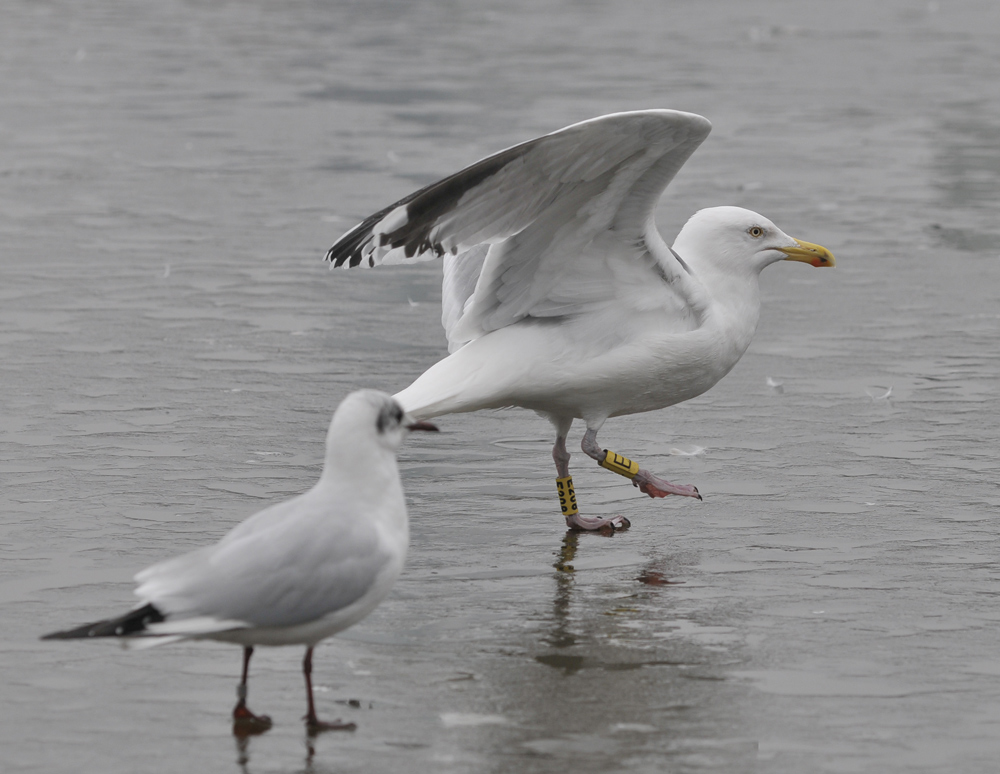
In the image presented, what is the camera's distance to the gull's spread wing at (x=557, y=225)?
18.8 ft

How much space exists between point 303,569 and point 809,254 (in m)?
3.58

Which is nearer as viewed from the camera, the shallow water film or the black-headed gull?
the black-headed gull

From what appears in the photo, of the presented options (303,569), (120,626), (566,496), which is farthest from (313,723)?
(566,496)

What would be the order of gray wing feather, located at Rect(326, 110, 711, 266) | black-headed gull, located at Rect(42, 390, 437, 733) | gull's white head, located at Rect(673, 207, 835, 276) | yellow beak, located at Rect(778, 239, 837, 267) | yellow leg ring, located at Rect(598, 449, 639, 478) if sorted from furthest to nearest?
yellow beak, located at Rect(778, 239, 837, 267) → gull's white head, located at Rect(673, 207, 835, 276) → yellow leg ring, located at Rect(598, 449, 639, 478) → gray wing feather, located at Rect(326, 110, 711, 266) → black-headed gull, located at Rect(42, 390, 437, 733)

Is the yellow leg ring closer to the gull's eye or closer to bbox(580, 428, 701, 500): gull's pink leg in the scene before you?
bbox(580, 428, 701, 500): gull's pink leg

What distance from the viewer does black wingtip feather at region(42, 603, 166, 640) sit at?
3.83m

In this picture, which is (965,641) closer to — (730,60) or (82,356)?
(82,356)

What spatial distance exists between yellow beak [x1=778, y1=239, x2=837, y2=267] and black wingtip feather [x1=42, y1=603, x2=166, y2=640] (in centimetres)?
376

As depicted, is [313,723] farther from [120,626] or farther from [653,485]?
[653,485]

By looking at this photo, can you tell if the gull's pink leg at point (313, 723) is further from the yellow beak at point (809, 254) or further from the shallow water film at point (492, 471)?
the yellow beak at point (809, 254)

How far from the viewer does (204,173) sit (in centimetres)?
1373

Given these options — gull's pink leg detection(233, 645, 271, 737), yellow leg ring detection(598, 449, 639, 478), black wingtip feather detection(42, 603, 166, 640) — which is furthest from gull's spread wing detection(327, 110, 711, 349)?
black wingtip feather detection(42, 603, 166, 640)

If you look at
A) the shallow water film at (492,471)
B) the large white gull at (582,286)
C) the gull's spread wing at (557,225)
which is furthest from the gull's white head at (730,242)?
the shallow water film at (492,471)

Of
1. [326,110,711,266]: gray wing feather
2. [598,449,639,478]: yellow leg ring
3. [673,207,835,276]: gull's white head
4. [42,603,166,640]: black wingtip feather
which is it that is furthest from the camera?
[673,207,835,276]: gull's white head
